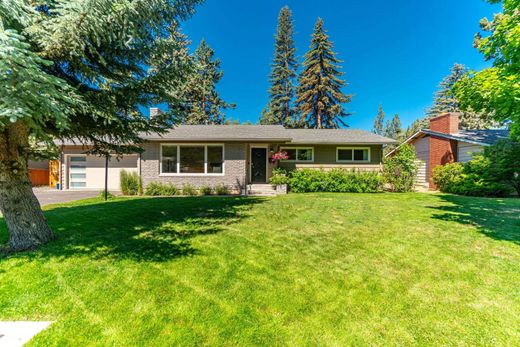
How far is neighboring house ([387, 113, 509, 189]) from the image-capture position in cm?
1352

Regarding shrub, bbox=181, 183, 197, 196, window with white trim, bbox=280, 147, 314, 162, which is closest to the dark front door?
window with white trim, bbox=280, 147, 314, 162

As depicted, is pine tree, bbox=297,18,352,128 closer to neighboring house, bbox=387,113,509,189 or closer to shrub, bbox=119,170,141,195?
neighboring house, bbox=387,113,509,189

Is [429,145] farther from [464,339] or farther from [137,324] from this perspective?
[137,324]

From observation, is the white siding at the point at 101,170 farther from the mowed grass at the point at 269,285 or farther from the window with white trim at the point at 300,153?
the mowed grass at the point at 269,285

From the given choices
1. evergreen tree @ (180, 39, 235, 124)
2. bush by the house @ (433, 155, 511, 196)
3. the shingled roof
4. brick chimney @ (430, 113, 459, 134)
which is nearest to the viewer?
bush by the house @ (433, 155, 511, 196)

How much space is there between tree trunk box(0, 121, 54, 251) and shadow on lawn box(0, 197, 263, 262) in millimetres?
380

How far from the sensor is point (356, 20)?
62.5 ft

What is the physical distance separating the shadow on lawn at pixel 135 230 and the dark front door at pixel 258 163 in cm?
622

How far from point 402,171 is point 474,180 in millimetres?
2989

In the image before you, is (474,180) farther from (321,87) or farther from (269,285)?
(321,87)

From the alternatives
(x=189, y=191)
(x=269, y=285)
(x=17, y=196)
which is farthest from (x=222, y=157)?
(x=269, y=285)

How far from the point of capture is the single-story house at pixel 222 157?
506 inches

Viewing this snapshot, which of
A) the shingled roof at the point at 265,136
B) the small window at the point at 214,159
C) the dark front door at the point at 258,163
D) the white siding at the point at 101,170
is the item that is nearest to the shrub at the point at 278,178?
the dark front door at the point at 258,163

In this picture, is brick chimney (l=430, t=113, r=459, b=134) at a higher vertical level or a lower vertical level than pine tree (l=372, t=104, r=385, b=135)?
lower
